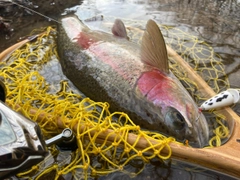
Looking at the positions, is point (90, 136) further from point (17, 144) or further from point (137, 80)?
point (17, 144)

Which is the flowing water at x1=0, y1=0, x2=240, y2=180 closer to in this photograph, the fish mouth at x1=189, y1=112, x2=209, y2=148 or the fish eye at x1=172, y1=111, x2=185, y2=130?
the fish mouth at x1=189, y1=112, x2=209, y2=148

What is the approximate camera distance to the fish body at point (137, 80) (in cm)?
265

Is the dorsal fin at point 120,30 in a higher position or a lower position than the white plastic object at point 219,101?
higher

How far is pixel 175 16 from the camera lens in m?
5.97

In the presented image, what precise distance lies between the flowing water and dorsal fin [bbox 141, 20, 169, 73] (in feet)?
4.29

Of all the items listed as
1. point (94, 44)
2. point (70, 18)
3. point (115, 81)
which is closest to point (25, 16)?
point (70, 18)

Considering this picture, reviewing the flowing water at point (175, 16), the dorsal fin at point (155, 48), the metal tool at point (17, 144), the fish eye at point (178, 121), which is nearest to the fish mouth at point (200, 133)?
the fish eye at point (178, 121)

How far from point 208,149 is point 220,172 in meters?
0.28

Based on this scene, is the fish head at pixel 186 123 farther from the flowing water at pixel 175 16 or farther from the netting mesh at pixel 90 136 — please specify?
A: the flowing water at pixel 175 16

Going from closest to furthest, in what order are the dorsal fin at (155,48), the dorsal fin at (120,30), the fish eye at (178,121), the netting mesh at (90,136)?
the netting mesh at (90,136) < the fish eye at (178,121) < the dorsal fin at (155,48) < the dorsal fin at (120,30)

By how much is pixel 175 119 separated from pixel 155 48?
0.83m

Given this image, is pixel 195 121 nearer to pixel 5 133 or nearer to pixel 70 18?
pixel 5 133

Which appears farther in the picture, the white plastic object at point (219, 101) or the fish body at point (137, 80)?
the white plastic object at point (219, 101)

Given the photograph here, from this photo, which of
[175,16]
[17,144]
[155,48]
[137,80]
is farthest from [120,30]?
[17,144]
